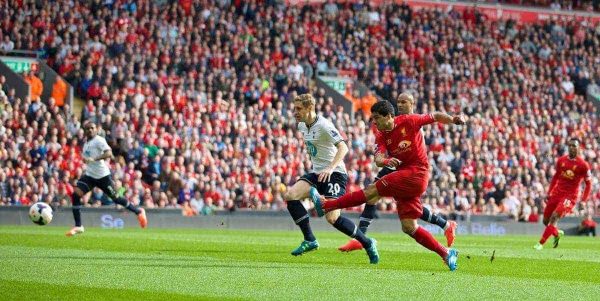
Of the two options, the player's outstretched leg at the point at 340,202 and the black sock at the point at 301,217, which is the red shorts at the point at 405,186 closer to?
the player's outstretched leg at the point at 340,202

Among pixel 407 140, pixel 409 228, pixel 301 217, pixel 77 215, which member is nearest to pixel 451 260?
pixel 409 228

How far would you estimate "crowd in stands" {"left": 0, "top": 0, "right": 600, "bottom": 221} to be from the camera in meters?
31.8

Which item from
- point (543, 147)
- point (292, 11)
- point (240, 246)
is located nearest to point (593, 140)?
point (543, 147)

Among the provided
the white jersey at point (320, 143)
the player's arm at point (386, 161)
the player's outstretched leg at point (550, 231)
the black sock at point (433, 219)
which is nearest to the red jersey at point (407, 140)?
the player's arm at point (386, 161)

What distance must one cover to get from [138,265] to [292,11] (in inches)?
1118

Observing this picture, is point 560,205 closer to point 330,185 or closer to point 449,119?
point 330,185

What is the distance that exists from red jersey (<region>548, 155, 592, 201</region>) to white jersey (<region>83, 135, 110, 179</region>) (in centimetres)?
894

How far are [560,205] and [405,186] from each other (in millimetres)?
10188

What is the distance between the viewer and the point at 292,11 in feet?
138

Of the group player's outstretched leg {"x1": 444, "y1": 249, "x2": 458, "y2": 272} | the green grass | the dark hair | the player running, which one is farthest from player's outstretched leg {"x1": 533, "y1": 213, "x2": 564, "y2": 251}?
the dark hair

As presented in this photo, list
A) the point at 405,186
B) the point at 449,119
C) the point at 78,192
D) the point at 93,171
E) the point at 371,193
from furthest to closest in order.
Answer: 1. the point at 93,171
2. the point at 78,192
3. the point at 371,193
4. the point at 405,186
5. the point at 449,119

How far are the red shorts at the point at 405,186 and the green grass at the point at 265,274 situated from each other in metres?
0.79

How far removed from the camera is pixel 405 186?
45.8ft

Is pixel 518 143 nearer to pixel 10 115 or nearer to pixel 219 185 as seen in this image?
pixel 219 185
